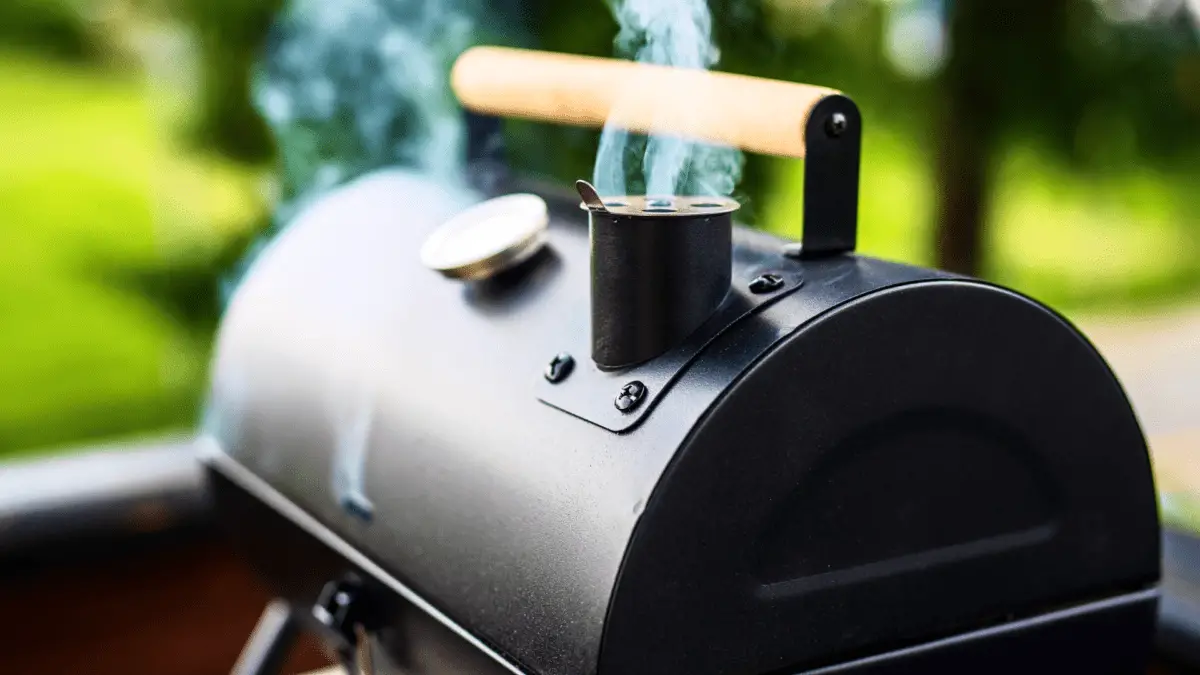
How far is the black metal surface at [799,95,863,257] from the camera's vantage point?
99 centimetres

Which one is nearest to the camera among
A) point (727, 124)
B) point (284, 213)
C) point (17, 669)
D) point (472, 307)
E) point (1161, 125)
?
point (727, 124)

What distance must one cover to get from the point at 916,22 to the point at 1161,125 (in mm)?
753

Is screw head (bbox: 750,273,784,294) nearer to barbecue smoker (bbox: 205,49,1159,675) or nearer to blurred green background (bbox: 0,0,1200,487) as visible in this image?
barbecue smoker (bbox: 205,49,1159,675)

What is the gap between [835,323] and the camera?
90 centimetres

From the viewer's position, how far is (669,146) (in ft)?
3.54

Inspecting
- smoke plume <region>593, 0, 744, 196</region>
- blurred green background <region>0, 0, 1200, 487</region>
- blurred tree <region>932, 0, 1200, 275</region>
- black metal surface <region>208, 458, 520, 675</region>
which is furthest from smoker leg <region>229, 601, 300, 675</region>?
blurred tree <region>932, 0, 1200, 275</region>

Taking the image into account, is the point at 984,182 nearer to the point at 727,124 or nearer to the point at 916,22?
the point at 916,22

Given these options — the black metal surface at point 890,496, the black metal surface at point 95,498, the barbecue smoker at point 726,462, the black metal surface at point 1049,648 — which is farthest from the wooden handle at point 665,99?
the black metal surface at point 95,498

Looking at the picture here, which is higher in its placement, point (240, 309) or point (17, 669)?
point (240, 309)

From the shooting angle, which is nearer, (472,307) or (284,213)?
(472,307)

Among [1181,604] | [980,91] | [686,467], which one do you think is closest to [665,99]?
[686,467]

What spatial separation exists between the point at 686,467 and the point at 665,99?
368mm

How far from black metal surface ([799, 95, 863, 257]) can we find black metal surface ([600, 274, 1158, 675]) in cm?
7

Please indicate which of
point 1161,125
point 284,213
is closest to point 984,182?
point 1161,125
